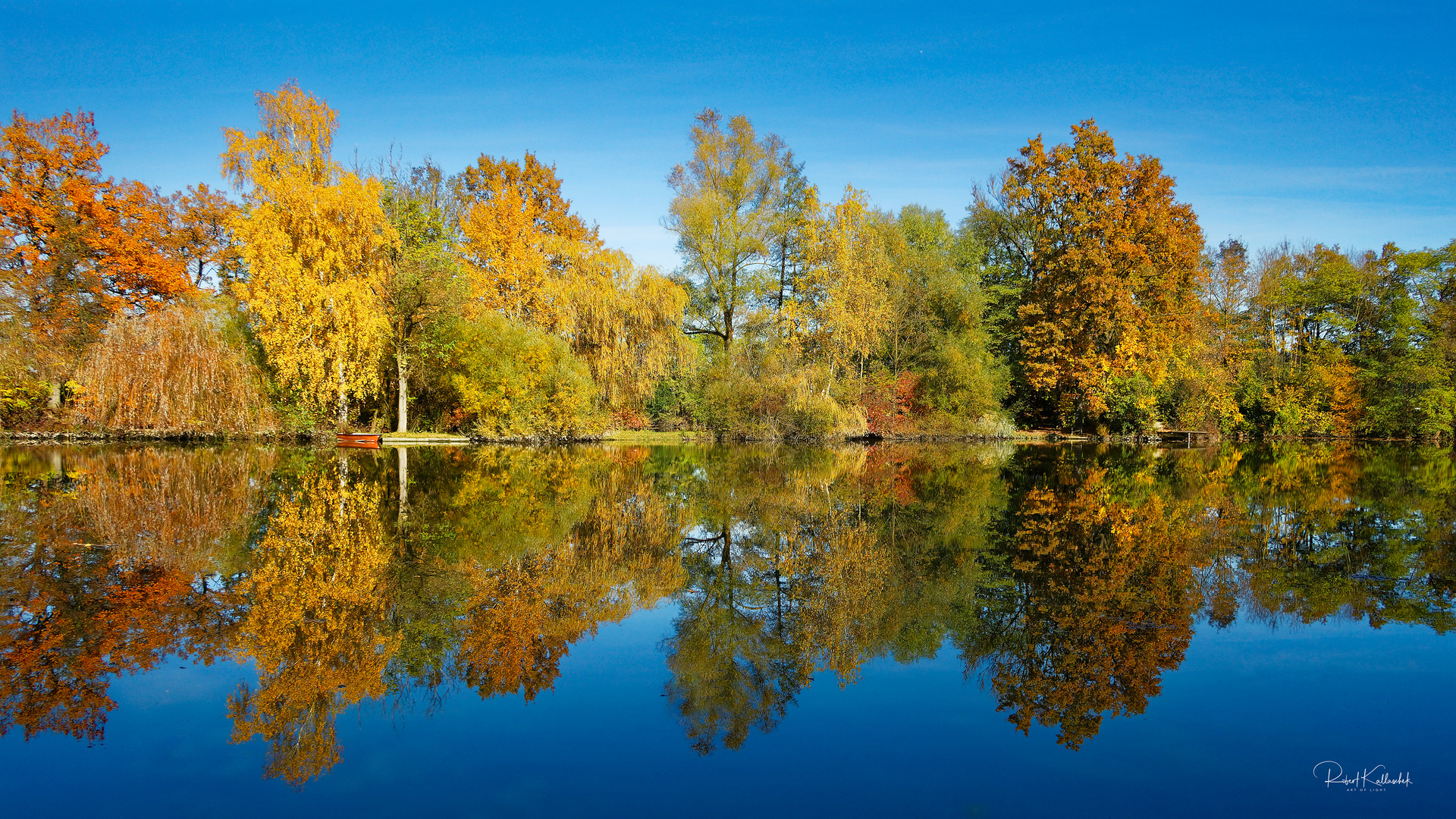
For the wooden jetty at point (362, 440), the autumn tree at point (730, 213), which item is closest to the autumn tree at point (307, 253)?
the wooden jetty at point (362, 440)

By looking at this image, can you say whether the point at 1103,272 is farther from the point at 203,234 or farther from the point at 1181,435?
the point at 203,234

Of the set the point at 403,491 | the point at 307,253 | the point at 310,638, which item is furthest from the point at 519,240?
the point at 310,638

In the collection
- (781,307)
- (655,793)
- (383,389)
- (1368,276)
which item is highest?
(1368,276)

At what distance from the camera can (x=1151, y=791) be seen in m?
3.51

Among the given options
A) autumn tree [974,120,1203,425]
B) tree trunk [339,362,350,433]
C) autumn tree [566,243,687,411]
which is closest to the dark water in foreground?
tree trunk [339,362,350,433]

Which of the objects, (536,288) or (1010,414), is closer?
(536,288)

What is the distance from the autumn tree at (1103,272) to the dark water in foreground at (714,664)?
21696mm

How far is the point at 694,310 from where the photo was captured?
34250mm

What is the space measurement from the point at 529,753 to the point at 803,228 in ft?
93.6

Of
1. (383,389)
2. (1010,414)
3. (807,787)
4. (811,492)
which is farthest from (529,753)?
(1010,414)

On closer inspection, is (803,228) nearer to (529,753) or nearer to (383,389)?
(383,389)

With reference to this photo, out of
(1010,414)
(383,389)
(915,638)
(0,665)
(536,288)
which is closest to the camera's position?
(0,665)

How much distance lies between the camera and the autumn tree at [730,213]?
32688 mm

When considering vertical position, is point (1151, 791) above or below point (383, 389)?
below
